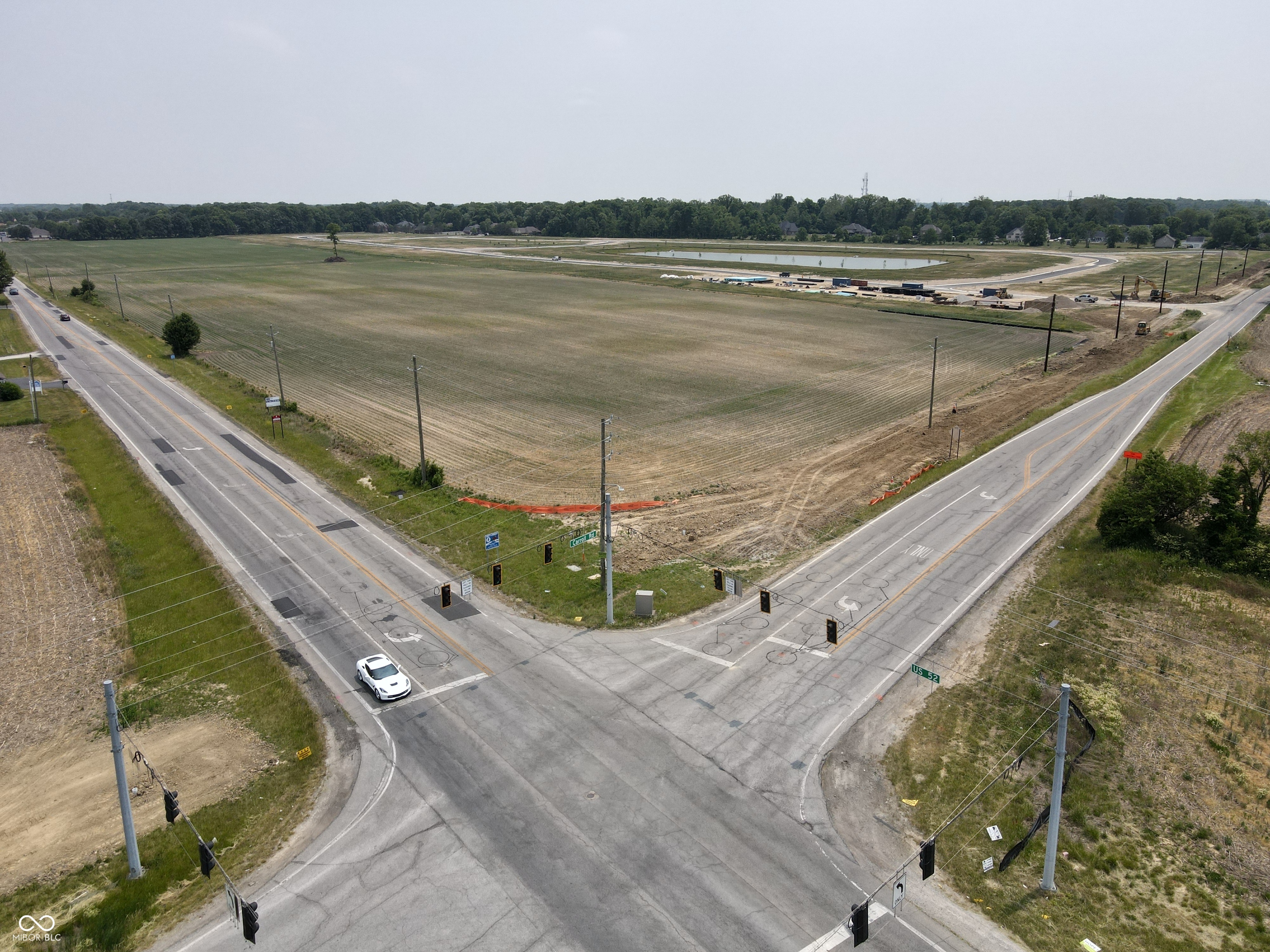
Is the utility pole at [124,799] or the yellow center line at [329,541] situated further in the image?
the yellow center line at [329,541]

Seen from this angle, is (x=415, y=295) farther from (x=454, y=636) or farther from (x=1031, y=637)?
(x=1031, y=637)

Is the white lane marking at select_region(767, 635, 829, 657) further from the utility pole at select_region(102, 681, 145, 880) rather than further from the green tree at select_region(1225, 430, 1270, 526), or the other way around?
the utility pole at select_region(102, 681, 145, 880)

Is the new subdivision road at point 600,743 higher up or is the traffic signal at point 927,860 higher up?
the traffic signal at point 927,860

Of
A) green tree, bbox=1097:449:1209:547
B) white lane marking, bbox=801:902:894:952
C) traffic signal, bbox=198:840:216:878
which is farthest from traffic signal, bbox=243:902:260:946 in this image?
green tree, bbox=1097:449:1209:547

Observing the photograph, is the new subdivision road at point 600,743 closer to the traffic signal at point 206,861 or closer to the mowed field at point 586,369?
the traffic signal at point 206,861

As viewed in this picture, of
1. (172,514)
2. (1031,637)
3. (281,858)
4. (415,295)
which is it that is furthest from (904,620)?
(415,295)

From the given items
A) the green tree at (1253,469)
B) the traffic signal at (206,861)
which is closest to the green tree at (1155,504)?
the green tree at (1253,469)
